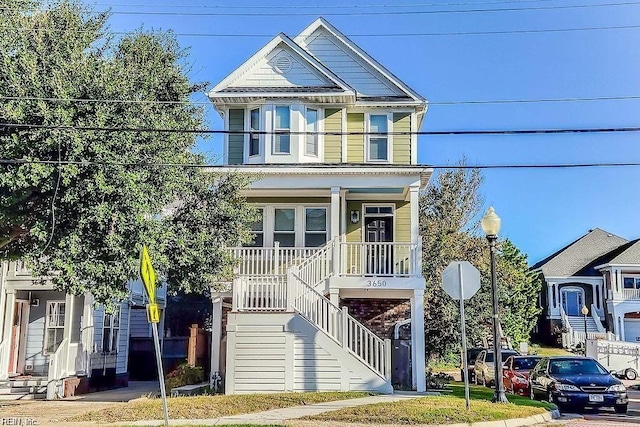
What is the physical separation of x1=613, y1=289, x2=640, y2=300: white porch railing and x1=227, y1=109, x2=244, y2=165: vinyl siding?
110 feet

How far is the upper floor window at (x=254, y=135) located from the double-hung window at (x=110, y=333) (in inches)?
288

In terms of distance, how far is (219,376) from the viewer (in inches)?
664

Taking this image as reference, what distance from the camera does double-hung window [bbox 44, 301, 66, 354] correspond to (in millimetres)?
21125

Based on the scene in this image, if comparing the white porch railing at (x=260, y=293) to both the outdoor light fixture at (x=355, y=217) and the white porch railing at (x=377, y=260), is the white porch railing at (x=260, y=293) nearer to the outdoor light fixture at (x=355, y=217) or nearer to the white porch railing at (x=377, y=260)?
the white porch railing at (x=377, y=260)

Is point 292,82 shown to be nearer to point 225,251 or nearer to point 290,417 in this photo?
point 225,251

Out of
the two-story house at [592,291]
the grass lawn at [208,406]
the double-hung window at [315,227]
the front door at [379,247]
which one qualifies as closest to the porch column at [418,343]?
the front door at [379,247]

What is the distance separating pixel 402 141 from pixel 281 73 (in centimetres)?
456

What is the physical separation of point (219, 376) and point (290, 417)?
17.2 feet

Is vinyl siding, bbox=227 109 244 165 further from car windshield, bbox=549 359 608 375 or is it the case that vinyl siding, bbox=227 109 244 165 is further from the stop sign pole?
car windshield, bbox=549 359 608 375

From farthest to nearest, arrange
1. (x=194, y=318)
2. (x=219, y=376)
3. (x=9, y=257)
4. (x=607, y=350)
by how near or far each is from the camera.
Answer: (x=194, y=318)
(x=607, y=350)
(x=219, y=376)
(x=9, y=257)

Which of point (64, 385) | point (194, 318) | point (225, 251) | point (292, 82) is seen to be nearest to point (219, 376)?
point (225, 251)

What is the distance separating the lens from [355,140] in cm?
2130

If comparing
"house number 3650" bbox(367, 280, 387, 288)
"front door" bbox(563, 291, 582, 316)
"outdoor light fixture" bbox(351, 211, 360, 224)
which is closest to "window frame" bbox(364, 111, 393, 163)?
"outdoor light fixture" bbox(351, 211, 360, 224)

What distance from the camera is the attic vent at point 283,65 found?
20.6m
